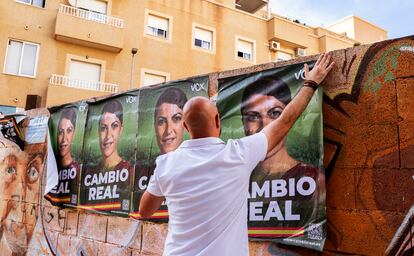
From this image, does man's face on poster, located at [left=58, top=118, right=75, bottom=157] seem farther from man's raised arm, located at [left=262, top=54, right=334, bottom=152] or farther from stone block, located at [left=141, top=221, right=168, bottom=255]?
man's raised arm, located at [left=262, top=54, right=334, bottom=152]

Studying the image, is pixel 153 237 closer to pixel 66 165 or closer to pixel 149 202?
pixel 149 202

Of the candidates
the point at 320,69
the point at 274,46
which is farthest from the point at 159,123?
the point at 274,46

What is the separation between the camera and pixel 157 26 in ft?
58.3

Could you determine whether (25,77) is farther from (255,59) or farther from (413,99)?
(413,99)

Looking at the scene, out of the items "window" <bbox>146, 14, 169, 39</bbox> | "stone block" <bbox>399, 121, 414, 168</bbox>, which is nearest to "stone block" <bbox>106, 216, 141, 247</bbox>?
"stone block" <bbox>399, 121, 414, 168</bbox>

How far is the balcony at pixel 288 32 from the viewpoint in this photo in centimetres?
2020

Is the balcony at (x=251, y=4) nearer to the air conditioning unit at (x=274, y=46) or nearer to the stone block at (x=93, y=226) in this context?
the air conditioning unit at (x=274, y=46)

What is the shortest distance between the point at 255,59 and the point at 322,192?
1843cm

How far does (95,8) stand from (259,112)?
15653mm

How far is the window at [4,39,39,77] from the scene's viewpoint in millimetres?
14594

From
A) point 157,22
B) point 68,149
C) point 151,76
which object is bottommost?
point 68,149

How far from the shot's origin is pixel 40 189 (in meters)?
5.23

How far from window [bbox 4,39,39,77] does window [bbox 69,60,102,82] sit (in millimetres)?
1539

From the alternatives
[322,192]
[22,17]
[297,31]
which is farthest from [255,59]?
[322,192]
